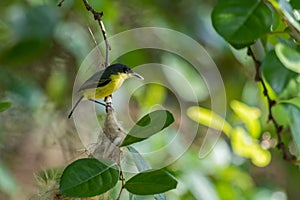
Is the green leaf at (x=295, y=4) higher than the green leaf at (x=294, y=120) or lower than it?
higher

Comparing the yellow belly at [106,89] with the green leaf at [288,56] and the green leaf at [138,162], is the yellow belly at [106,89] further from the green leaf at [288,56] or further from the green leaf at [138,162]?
the green leaf at [288,56]

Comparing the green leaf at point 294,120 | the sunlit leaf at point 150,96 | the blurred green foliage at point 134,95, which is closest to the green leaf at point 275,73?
the green leaf at point 294,120

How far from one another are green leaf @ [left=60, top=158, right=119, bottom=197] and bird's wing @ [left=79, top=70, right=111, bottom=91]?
14cm

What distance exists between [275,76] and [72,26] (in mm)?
856

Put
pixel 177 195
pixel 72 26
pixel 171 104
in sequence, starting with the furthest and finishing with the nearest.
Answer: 1. pixel 171 104
2. pixel 72 26
3. pixel 177 195

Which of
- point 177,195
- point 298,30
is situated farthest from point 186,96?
point 298,30

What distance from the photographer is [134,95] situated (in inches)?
61.6

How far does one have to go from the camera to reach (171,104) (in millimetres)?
2076

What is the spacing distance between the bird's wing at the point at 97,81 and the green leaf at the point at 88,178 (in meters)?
0.14

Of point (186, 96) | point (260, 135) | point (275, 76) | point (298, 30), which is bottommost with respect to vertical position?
point (186, 96)

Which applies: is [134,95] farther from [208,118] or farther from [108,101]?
[108,101]

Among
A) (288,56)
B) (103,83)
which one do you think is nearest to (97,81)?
(103,83)

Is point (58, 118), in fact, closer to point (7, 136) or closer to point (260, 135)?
point (7, 136)

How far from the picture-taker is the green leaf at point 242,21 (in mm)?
860
